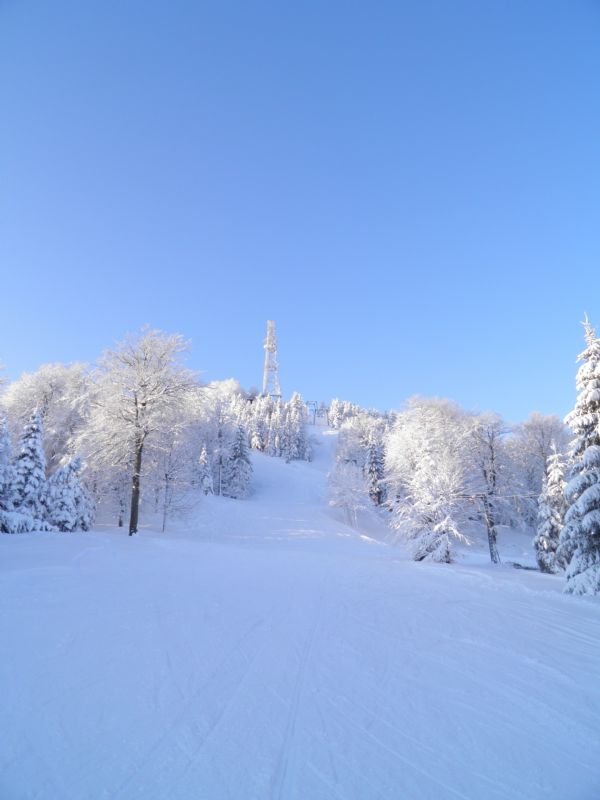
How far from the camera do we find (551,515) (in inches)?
949

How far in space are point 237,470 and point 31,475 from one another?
128 feet

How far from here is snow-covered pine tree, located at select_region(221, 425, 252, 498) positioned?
56656 mm

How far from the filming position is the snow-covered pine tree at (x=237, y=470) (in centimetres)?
5666

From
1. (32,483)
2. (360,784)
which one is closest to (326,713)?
(360,784)

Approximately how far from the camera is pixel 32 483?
19.7 metres

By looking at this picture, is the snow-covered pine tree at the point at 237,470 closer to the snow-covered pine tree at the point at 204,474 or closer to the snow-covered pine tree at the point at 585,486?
the snow-covered pine tree at the point at 204,474

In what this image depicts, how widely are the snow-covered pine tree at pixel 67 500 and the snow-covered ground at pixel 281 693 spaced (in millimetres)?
10963

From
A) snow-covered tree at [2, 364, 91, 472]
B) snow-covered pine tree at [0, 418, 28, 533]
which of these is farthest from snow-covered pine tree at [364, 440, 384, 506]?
snow-covered pine tree at [0, 418, 28, 533]

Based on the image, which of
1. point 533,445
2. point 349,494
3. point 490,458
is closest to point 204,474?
point 349,494

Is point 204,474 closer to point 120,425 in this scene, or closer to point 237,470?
point 237,470

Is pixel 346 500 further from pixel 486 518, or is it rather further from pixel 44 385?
pixel 44 385

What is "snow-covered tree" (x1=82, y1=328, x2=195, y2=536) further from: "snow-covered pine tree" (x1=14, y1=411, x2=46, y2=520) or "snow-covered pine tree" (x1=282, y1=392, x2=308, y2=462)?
"snow-covered pine tree" (x1=282, y1=392, x2=308, y2=462)

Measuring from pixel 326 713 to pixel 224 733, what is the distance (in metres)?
1.11

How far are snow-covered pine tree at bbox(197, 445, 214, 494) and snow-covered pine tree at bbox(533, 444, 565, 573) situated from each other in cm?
3716
